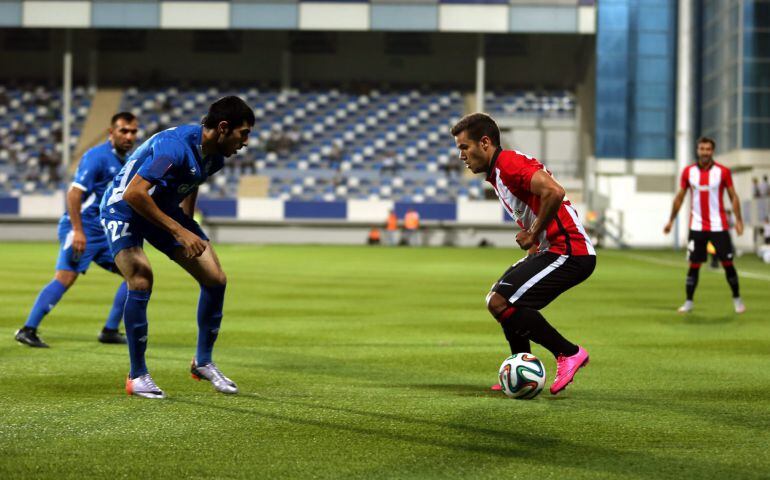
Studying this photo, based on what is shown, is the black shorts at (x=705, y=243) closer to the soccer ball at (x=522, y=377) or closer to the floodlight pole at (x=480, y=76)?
the soccer ball at (x=522, y=377)

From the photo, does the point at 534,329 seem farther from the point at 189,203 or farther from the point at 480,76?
the point at 480,76

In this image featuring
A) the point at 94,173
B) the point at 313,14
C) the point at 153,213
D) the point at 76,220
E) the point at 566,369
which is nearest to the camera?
the point at 153,213

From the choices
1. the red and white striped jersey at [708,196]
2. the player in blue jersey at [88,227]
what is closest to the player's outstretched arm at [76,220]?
the player in blue jersey at [88,227]

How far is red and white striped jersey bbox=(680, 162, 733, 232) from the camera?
14.3 metres

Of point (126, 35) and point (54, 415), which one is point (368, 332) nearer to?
point (54, 415)

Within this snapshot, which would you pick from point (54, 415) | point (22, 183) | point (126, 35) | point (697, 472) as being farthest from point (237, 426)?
point (126, 35)

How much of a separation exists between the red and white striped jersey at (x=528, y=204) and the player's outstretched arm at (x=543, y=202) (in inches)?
2.7

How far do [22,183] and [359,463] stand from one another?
45607 mm

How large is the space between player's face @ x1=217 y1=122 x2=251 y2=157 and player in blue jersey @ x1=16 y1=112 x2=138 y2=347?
2.90m

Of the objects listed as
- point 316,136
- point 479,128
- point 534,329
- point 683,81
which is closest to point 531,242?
point 534,329

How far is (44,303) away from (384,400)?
448 centimetres

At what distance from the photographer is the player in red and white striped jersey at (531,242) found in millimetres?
6910

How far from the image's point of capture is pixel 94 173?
392 inches

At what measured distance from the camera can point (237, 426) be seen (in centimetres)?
605
